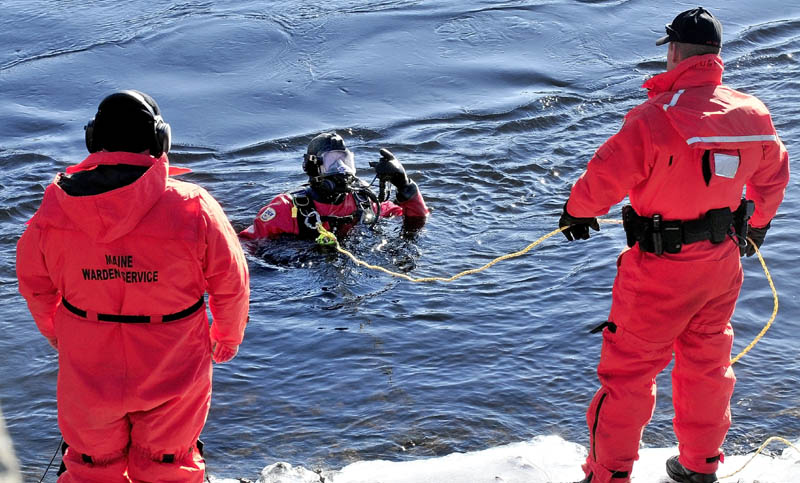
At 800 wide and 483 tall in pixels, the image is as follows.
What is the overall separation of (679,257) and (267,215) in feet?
12.6

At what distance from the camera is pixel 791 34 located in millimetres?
13641

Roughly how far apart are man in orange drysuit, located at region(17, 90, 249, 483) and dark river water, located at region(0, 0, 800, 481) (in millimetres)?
1489

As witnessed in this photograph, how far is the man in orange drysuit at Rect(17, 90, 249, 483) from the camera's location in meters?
3.13

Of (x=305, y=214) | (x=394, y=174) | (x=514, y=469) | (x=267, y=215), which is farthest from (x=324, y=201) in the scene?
(x=514, y=469)

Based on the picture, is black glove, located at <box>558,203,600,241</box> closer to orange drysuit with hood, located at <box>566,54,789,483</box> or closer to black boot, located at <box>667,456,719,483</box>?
orange drysuit with hood, located at <box>566,54,789,483</box>

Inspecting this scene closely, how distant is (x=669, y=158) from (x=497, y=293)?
3.20 m

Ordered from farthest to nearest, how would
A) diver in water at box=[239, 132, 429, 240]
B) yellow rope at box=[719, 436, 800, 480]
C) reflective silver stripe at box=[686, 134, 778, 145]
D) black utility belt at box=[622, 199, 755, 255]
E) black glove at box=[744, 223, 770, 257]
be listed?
diver in water at box=[239, 132, 429, 240] < yellow rope at box=[719, 436, 800, 480] < black glove at box=[744, 223, 770, 257] < black utility belt at box=[622, 199, 755, 255] < reflective silver stripe at box=[686, 134, 778, 145]

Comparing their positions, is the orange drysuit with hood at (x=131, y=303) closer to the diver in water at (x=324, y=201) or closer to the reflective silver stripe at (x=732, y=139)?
the reflective silver stripe at (x=732, y=139)

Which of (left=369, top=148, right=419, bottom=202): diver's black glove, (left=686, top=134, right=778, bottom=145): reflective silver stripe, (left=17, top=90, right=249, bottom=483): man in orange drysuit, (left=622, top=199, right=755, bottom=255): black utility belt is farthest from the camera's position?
(left=369, top=148, right=419, bottom=202): diver's black glove

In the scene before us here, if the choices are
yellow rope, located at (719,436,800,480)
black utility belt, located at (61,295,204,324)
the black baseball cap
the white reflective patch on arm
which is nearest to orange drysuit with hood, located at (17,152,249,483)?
black utility belt, located at (61,295,204,324)

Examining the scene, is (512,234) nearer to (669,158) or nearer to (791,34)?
(669,158)

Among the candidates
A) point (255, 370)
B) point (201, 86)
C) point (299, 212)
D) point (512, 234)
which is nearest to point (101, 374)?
point (255, 370)

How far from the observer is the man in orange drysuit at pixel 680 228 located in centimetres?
361

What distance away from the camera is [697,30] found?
3725 millimetres
